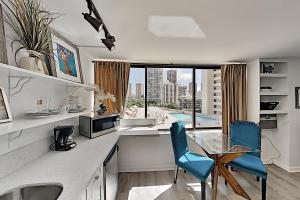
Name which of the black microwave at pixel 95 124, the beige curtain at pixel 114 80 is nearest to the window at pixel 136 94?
the beige curtain at pixel 114 80

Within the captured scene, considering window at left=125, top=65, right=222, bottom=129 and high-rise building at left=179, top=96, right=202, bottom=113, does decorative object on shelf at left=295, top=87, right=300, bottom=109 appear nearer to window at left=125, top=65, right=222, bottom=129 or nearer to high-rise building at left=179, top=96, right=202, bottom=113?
window at left=125, top=65, right=222, bottom=129

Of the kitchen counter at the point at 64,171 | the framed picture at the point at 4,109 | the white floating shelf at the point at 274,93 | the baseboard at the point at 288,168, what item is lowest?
the baseboard at the point at 288,168

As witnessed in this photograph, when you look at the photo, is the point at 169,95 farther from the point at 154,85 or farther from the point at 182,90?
the point at 154,85

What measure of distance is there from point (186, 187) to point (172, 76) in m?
2.20

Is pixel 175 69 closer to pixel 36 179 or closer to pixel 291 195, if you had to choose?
pixel 291 195

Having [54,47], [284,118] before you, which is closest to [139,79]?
[54,47]

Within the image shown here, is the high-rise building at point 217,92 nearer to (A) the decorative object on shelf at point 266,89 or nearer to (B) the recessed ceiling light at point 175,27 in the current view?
(A) the decorative object on shelf at point 266,89

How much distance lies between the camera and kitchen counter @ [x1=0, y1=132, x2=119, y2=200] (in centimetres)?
105

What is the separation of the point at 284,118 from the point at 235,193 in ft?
6.52

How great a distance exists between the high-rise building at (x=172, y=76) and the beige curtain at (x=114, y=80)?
37.7 inches

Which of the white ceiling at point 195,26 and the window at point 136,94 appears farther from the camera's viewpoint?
the window at point 136,94

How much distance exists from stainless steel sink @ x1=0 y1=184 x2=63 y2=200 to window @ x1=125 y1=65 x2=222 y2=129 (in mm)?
2562

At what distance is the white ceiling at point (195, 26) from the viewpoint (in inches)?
55.2

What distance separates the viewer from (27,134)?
4.69 feet
